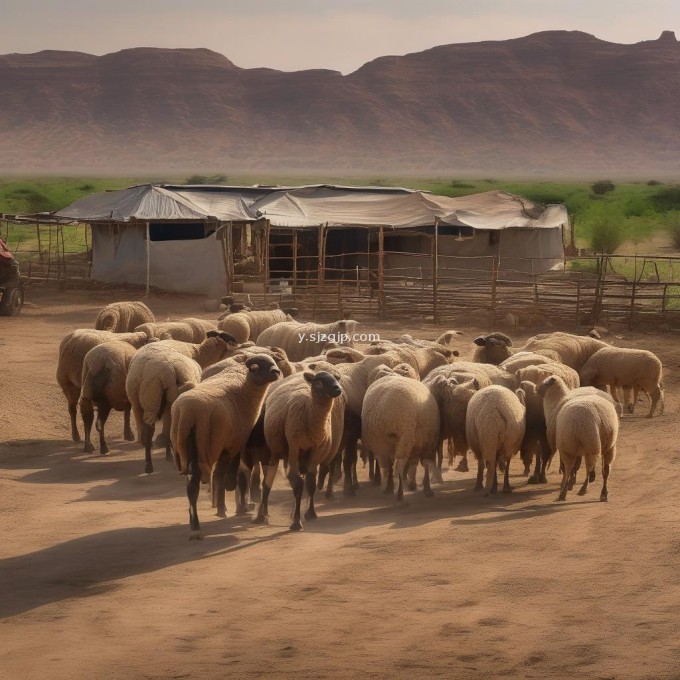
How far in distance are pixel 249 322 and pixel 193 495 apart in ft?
25.1

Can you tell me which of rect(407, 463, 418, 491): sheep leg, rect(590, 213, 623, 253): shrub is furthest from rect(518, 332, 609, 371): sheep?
rect(590, 213, 623, 253): shrub

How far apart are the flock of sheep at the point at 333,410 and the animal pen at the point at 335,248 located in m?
11.1

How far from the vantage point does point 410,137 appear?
456 ft

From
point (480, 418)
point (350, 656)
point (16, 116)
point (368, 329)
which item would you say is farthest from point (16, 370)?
point (16, 116)

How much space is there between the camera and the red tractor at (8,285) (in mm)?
25234

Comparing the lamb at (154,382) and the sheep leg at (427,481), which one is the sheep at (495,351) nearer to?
the sheep leg at (427,481)

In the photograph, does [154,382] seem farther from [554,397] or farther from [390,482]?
[554,397]

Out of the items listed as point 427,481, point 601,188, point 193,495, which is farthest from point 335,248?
point 601,188

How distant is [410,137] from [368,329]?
118684mm

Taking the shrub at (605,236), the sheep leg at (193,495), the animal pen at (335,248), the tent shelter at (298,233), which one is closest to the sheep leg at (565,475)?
the sheep leg at (193,495)

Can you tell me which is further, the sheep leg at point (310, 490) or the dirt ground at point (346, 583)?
the sheep leg at point (310, 490)

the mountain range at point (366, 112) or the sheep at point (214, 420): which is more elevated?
the mountain range at point (366, 112)

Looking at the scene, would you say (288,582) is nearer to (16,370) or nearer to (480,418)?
(480,418)

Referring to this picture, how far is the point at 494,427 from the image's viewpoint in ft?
34.1
